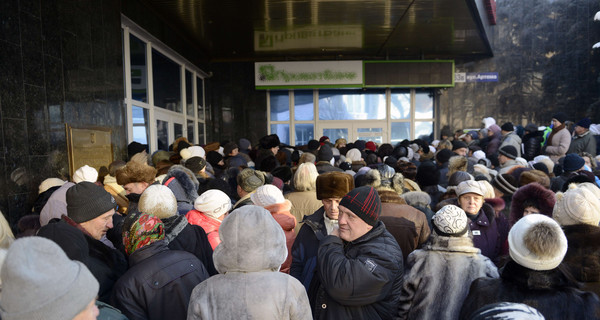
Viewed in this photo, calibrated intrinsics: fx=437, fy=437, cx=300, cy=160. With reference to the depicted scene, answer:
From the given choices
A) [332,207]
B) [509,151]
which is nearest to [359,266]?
[332,207]

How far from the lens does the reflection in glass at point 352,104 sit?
49.2 feet

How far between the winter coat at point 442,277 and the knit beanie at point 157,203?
153 cm

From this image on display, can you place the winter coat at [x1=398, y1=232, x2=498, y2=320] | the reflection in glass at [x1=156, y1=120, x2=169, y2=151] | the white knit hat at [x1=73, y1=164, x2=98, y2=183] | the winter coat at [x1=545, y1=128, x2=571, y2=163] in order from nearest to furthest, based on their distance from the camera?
the winter coat at [x1=398, y1=232, x2=498, y2=320] → the white knit hat at [x1=73, y1=164, x2=98, y2=183] → the winter coat at [x1=545, y1=128, x2=571, y2=163] → the reflection in glass at [x1=156, y1=120, x2=169, y2=151]

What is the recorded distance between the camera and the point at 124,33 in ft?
26.6

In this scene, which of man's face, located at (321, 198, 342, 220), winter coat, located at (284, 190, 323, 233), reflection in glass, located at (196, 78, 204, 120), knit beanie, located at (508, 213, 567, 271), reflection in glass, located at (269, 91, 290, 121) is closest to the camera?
knit beanie, located at (508, 213, 567, 271)

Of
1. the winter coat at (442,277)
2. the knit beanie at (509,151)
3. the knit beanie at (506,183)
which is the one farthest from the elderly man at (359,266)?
the knit beanie at (509,151)

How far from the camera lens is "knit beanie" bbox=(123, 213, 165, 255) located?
2295 mm

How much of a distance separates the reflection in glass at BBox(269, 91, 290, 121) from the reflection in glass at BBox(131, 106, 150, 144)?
6.20 metres

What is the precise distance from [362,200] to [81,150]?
5077mm

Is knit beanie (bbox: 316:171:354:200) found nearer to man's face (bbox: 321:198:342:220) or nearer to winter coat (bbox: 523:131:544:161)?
man's face (bbox: 321:198:342:220)

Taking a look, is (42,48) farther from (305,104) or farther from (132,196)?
(305,104)

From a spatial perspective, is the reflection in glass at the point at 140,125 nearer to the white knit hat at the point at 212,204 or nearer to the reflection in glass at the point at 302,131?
the white knit hat at the point at 212,204

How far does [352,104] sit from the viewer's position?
594 inches

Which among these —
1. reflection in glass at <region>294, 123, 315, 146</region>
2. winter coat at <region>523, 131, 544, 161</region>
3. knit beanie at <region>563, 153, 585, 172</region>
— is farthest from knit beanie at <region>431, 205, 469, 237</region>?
reflection in glass at <region>294, 123, 315, 146</region>
